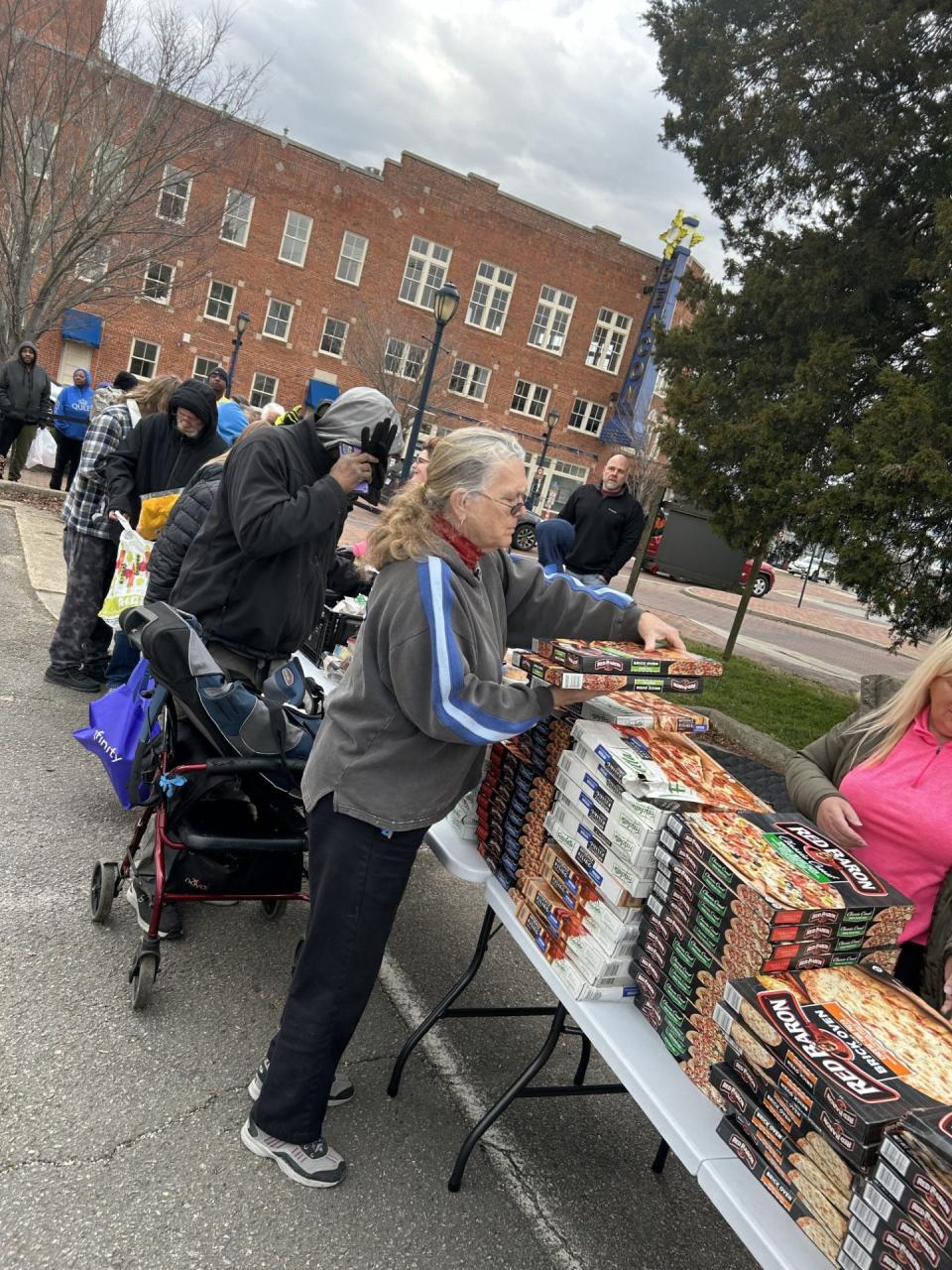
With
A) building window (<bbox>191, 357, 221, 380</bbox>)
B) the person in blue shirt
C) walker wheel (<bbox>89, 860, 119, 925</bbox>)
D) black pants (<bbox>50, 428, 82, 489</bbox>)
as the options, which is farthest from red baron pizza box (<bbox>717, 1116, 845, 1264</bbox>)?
building window (<bbox>191, 357, 221, 380</bbox>)

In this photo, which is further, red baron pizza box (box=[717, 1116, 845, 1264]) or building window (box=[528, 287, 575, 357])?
building window (box=[528, 287, 575, 357])

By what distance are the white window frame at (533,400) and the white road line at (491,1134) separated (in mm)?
36491

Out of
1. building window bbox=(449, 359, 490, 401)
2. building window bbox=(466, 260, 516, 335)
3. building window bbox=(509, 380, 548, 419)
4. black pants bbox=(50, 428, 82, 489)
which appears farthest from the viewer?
building window bbox=(509, 380, 548, 419)

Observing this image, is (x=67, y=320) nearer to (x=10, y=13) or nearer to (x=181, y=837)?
(x=10, y=13)

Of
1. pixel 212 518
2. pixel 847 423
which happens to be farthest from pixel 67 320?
pixel 212 518

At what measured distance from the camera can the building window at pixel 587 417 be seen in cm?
3928

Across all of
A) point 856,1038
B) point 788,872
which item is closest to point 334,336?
point 788,872

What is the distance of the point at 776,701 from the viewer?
961 centimetres

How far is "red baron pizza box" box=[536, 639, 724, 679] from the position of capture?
2.15 metres

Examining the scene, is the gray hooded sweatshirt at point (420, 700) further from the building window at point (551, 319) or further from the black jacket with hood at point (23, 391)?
the building window at point (551, 319)

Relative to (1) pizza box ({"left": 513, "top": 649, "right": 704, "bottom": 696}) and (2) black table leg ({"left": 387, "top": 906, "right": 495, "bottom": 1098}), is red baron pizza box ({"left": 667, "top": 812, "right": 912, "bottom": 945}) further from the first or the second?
(2) black table leg ({"left": 387, "top": 906, "right": 495, "bottom": 1098})

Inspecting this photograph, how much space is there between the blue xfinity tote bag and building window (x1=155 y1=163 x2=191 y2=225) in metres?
9.82

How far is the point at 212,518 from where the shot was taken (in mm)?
3305

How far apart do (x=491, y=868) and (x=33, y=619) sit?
5.55 m
